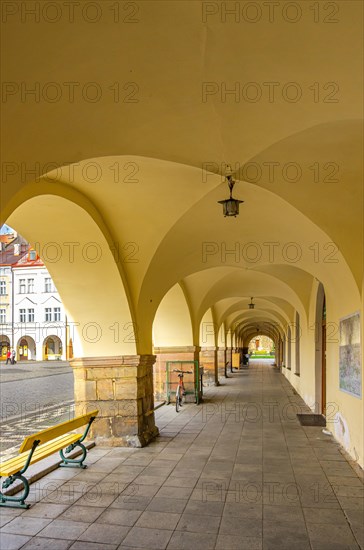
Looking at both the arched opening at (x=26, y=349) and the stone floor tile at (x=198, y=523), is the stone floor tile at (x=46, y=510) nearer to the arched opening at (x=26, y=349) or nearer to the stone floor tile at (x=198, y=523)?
the stone floor tile at (x=198, y=523)

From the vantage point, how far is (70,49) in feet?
9.92

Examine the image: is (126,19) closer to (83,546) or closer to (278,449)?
(83,546)

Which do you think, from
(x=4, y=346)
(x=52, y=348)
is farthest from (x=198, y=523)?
(x=4, y=346)

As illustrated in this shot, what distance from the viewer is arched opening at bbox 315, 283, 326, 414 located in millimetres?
10031

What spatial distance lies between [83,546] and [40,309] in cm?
3774

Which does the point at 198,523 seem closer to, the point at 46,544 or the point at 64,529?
the point at 64,529

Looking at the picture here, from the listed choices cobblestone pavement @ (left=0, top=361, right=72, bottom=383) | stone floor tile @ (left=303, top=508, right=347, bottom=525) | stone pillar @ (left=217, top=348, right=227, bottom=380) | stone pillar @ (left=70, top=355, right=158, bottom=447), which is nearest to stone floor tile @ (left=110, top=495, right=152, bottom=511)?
stone floor tile @ (left=303, top=508, right=347, bottom=525)

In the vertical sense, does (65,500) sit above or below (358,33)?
below

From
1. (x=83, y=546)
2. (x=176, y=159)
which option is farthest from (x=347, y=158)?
(x=83, y=546)

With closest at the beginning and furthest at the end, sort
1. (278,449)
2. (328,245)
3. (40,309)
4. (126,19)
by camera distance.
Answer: (126,19) < (328,245) < (278,449) < (40,309)

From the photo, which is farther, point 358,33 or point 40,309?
point 40,309

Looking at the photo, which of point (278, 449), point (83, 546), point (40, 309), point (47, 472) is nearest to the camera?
point (83, 546)

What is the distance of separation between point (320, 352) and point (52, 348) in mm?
36903

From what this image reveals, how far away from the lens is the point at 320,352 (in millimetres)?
10273
